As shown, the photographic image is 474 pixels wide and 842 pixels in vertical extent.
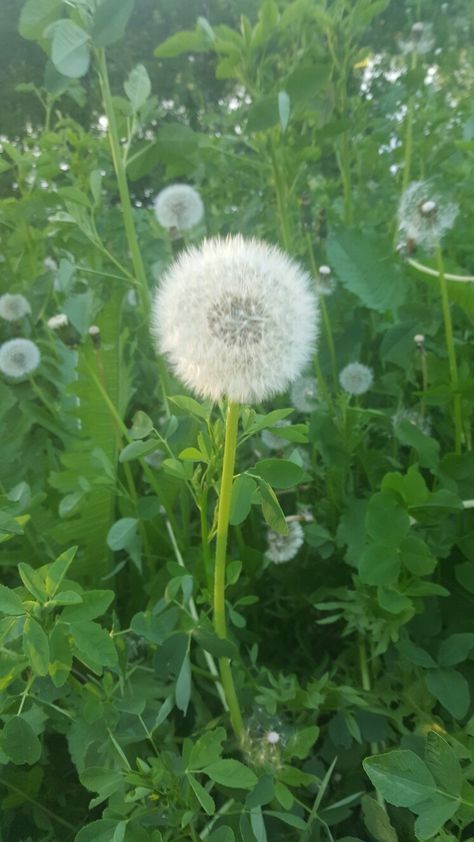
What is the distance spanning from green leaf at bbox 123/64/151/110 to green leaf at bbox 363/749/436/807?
0.96 meters

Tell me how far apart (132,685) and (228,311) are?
1.53ft

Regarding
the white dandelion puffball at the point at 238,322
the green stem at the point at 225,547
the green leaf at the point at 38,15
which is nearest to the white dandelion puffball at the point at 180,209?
the green leaf at the point at 38,15

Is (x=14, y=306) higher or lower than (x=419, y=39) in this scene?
lower

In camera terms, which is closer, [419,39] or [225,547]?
[225,547]

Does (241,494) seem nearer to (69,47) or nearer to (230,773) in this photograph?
(230,773)

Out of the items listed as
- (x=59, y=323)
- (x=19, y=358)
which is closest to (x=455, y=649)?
(x=59, y=323)

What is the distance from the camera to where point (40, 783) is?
2.88 ft

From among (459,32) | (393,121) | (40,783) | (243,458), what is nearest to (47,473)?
(243,458)

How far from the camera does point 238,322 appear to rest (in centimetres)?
69

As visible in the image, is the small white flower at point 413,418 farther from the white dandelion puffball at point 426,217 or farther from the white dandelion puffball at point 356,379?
the white dandelion puffball at point 426,217

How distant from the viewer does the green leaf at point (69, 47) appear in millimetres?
1016

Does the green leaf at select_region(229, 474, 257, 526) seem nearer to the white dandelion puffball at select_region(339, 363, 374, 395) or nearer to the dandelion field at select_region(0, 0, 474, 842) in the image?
the dandelion field at select_region(0, 0, 474, 842)

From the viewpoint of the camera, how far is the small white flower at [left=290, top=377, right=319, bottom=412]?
4.04 ft

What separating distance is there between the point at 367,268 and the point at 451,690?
680 millimetres
